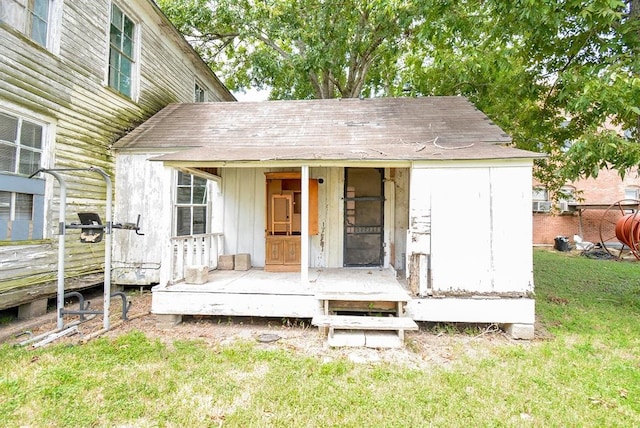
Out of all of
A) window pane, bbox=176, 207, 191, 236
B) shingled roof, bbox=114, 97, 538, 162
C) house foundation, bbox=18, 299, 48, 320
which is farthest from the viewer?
window pane, bbox=176, 207, 191, 236

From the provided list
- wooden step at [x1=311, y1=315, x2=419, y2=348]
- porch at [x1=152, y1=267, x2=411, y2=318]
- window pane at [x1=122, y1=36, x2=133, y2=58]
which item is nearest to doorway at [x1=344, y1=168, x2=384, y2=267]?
porch at [x1=152, y1=267, x2=411, y2=318]

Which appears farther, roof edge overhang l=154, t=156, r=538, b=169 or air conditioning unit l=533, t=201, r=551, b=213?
air conditioning unit l=533, t=201, r=551, b=213

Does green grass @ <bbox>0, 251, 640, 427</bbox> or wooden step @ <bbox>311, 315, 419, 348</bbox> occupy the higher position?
wooden step @ <bbox>311, 315, 419, 348</bbox>

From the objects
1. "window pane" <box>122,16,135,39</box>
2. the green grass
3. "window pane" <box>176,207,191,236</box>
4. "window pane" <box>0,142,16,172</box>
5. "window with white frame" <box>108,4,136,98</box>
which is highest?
"window pane" <box>122,16,135,39</box>

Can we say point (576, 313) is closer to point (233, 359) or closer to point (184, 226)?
point (233, 359)

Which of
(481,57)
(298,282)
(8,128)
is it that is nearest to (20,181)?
(8,128)

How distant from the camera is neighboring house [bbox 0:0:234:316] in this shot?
475 cm

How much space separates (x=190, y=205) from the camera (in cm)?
730

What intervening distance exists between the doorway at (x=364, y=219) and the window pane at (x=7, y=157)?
5.41m

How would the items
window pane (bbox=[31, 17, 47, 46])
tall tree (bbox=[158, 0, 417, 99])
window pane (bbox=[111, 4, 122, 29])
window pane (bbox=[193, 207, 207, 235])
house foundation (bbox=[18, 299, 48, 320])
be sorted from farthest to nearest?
tall tree (bbox=[158, 0, 417, 99]) → window pane (bbox=[193, 207, 207, 235]) → window pane (bbox=[111, 4, 122, 29]) → window pane (bbox=[31, 17, 47, 46]) → house foundation (bbox=[18, 299, 48, 320])

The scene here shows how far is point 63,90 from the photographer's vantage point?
5.63 metres

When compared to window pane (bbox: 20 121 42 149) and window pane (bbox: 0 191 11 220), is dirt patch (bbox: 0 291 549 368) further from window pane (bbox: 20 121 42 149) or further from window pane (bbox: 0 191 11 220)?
window pane (bbox: 20 121 42 149)

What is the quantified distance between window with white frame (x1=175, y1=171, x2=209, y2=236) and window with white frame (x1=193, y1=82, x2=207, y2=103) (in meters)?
4.53

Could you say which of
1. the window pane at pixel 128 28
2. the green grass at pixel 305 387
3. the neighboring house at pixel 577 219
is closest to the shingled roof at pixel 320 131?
the window pane at pixel 128 28
